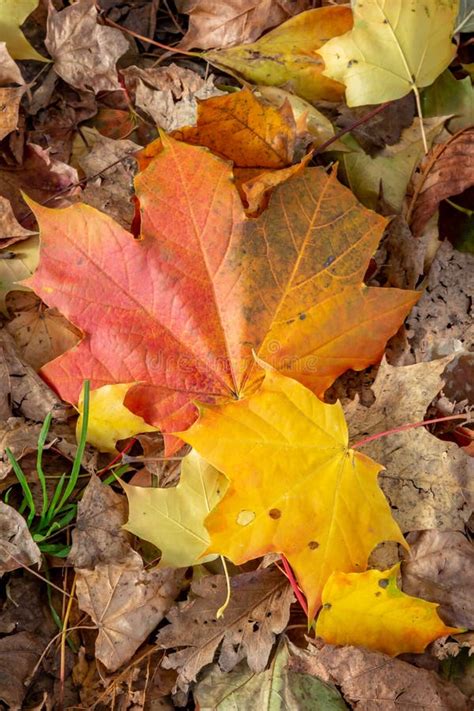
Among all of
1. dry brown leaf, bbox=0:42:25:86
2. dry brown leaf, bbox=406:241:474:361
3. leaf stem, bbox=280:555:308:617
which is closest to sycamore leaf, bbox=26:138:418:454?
dry brown leaf, bbox=406:241:474:361

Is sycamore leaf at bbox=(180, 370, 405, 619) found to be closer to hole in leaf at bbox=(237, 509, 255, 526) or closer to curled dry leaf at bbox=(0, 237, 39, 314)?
hole in leaf at bbox=(237, 509, 255, 526)

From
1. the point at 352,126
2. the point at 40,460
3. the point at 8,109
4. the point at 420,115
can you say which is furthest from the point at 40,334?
the point at 420,115

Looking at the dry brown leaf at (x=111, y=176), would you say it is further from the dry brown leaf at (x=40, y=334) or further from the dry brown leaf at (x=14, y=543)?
the dry brown leaf at (x=14, y=543)

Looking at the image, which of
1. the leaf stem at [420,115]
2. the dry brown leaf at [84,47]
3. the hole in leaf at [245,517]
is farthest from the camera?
the dry brown leaf at [84,47]

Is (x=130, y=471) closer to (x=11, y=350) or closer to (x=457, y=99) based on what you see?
(x=11, y=350)

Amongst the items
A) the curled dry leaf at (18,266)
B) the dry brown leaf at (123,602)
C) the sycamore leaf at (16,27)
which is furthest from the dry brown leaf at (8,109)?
the dry brown leaf at (123,602)

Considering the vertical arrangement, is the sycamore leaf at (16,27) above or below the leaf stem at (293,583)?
above

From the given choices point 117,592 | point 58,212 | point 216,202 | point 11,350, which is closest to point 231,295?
point 216,202

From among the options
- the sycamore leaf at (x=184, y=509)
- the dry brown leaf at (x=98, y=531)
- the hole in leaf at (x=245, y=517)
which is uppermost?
the hole in leaf at (x=245, y=517)
